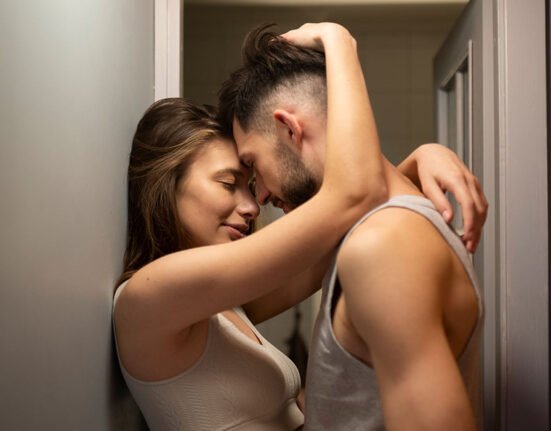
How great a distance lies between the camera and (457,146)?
6.29 feet

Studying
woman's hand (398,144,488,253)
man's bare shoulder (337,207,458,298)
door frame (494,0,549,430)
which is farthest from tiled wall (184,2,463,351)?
man's bare shoulder (337,207,458,298)

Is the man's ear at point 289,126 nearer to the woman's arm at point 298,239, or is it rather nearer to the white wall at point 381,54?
the woman's arm at point 298,239

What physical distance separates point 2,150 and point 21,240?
10 centimetres

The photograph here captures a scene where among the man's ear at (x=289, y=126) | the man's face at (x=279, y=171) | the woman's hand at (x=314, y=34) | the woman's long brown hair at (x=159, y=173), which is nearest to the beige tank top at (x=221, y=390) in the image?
the woman's long brown hair at (x=159, y=173)

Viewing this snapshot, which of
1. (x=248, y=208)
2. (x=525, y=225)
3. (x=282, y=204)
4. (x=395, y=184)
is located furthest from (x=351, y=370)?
(x=525, y=225)

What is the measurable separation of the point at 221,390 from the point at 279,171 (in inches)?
16.2

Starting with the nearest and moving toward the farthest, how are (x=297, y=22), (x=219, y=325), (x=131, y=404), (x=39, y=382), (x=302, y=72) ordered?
(x=39, y=382)
(x=302, y=72)
(x=219, y=325)
(x=131, y=404)
(x=297, y=22)

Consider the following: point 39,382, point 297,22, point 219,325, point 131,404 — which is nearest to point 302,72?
point 219,325

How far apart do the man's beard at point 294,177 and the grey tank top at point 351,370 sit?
0.60 ft

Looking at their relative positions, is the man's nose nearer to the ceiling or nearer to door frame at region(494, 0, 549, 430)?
door frame at region(494, 0, 549, 430)

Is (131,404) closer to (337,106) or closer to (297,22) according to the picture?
(337,106)

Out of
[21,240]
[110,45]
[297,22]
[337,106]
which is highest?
[297,22]

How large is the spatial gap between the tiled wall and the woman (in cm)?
125

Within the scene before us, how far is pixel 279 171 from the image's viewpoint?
3.61ft
